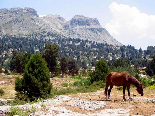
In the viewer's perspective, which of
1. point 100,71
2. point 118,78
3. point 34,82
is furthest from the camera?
point 100,71

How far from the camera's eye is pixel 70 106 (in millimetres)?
14078

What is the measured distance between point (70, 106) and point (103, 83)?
14.7m

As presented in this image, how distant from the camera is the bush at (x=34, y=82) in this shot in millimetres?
19188

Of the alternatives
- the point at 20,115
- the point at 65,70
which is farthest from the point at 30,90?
the point at 65,70

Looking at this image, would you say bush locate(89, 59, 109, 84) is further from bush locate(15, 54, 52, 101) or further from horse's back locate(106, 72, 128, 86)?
horse's back locate(106, 72, 128, 86)

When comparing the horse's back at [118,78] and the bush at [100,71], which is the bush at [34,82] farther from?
the bush at [100,71]

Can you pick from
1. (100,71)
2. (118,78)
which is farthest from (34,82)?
(100,71)

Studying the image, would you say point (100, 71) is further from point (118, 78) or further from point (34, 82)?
point (118, 78)

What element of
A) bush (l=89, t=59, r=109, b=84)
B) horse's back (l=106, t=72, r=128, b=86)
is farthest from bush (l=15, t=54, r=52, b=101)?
bush (l=89, t=59, r=109, b=84)

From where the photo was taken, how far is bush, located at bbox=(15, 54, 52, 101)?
19188 millimetres

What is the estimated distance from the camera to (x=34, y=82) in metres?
19.1

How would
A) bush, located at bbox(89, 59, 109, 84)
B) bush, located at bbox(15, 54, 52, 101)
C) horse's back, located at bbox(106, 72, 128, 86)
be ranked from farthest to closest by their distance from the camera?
bush, located at bbox(89, 59, 109, 84)
bush, located at bbox(15, 54, 52, 101)
horse's back, located at bbox(106, 72, 128, 86)

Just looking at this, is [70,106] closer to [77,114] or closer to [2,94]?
[77,114]

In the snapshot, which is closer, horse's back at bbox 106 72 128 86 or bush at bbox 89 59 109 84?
horse's back at bbox 106 72 128 86
